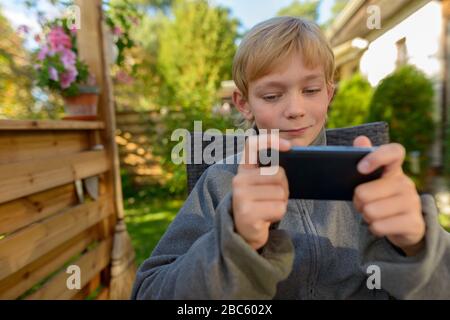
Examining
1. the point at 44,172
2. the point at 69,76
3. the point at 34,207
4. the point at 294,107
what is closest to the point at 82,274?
the point at 34,207

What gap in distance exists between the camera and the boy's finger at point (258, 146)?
72 centimetres

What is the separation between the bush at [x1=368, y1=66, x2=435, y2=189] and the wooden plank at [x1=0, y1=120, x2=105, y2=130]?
17.1ft

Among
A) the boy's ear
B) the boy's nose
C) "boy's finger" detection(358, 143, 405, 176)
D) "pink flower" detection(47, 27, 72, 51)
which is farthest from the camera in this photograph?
"pink flower" detection(47, 27, 72, 51)

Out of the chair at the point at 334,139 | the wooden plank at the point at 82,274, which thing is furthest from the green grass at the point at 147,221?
the chair at the point at 334,139

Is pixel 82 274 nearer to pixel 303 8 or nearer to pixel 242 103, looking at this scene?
pixel 242 103

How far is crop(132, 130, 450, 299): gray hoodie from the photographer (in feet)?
2.45

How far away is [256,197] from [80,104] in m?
2.38

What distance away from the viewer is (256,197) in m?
0.74

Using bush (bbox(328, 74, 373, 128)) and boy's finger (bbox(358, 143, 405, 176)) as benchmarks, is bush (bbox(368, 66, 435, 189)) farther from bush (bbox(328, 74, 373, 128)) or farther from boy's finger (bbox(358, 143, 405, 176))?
boy's finger (bbox(358, 143, 405, 176))

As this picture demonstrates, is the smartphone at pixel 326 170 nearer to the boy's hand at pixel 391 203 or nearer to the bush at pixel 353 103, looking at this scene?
the boy's hand at pixel 391 203

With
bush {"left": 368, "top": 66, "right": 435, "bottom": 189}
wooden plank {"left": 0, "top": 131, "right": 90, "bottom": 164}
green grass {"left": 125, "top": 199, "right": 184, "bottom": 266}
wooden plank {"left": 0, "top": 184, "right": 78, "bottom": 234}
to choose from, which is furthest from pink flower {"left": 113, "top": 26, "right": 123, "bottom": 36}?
bush {"left": 368, "top": 66, "right": 435, "bottom": 189}

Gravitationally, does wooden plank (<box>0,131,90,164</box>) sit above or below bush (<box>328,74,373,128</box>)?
below

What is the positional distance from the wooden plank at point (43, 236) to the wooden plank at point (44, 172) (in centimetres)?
20

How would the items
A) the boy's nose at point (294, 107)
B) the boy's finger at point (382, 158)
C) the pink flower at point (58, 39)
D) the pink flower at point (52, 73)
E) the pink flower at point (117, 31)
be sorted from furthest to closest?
the pink flower at point (117, 31) → the pink flower at point (58, 39) → the pink flower at point (52, 73) → the boy's nose at point (294, 107) → the boy's finger at point (382, 158)
